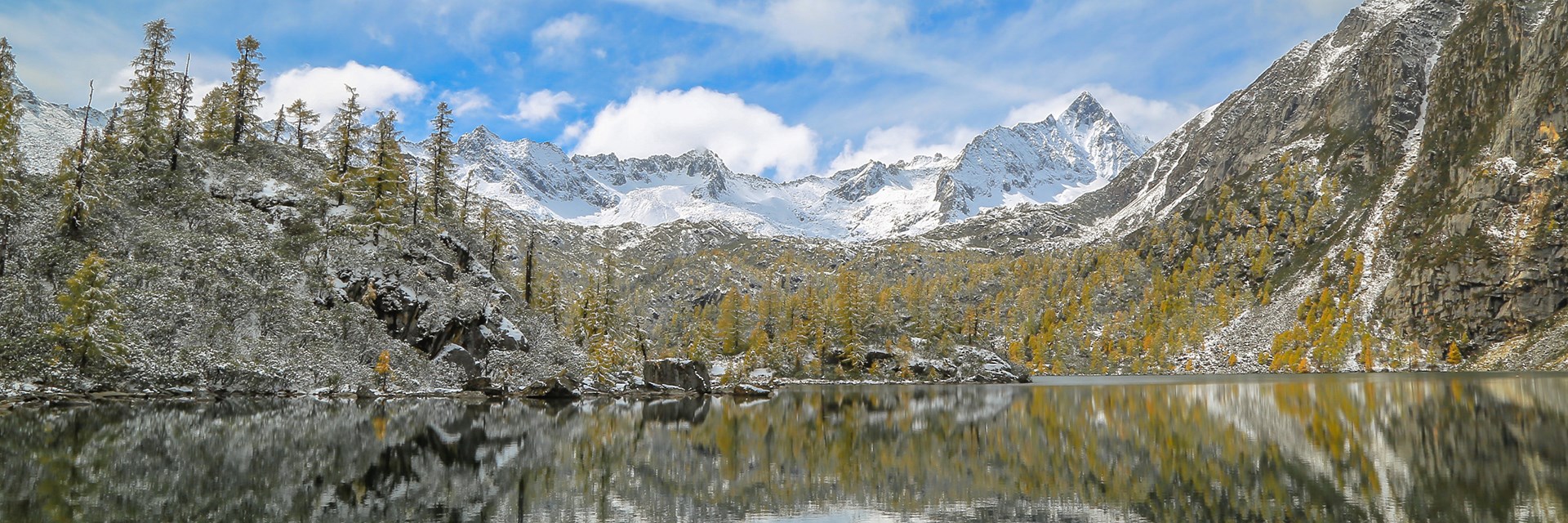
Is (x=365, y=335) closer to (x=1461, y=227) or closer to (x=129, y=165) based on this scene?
(x=129, y=165)

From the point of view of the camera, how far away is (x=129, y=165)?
75.8m

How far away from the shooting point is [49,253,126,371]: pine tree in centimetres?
5434

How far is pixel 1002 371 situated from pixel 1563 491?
4628 inches

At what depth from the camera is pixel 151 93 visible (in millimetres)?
77875

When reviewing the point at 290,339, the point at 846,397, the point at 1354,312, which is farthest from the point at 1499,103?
the point at 290,339

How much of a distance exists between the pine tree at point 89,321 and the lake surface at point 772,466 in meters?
7.15

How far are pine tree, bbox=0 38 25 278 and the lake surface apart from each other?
21.1 meters

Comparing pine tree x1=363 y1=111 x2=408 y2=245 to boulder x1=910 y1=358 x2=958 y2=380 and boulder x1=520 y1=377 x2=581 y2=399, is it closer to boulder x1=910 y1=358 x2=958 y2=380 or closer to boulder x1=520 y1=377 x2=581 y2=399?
boulder x1=520 y1=377 x2=581 y2=399

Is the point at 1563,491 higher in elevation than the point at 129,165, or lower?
lower

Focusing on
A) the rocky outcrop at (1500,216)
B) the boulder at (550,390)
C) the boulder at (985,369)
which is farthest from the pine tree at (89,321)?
the rocky outcrop at (1500,216)

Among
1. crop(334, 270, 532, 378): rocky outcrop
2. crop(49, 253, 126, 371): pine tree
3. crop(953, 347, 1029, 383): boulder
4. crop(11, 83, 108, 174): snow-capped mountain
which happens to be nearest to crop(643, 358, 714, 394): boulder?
crop(334, 270, 532, 378): rocky outcrop

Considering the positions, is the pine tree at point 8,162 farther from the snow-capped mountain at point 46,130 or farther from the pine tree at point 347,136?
the pine tree at point 347,136

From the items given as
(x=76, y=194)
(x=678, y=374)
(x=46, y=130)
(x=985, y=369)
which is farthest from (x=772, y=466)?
(x=46, y=130)

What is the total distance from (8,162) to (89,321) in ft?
68.2
